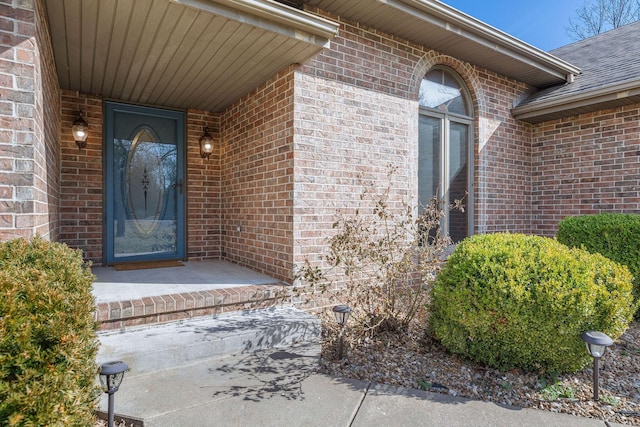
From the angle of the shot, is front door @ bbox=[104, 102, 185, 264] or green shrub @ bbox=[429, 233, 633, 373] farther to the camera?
front door @ bbox=[104, 102, 185, 264]

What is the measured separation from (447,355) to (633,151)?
4.82m

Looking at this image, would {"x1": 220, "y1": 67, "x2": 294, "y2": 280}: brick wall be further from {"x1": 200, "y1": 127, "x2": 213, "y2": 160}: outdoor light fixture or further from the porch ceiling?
the porch ceiling

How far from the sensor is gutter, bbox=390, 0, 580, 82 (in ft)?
13.5

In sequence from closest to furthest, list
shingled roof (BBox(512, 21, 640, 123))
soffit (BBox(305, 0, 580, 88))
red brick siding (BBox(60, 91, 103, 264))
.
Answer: soffit (BBox(305, 0, 580, 88)) → red brick siding (BBox(60, 91, 103, 264)) → shingled roof (BBox(512, 21, 640, 123))

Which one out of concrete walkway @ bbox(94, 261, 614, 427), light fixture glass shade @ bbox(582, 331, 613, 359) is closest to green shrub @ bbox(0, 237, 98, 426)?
concrete walkway @ bbox(94, 261, 614, 427)

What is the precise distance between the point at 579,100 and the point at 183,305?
6.24 m

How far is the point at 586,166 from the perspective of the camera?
5.86m

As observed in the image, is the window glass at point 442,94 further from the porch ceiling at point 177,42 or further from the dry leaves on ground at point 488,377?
the dry leaves on ground at point 488,377

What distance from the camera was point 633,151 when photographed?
5.39 metres

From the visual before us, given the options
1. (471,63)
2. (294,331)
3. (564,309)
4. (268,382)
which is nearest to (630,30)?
(471,63)

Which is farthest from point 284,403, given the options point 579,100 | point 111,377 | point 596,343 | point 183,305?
point 579,100

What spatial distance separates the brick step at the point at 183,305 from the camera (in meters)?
2.91

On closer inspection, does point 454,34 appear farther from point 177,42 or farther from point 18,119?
point 18,119

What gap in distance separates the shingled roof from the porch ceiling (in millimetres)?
4220
